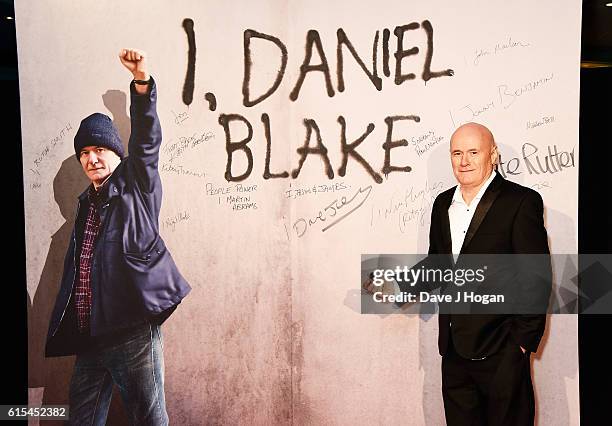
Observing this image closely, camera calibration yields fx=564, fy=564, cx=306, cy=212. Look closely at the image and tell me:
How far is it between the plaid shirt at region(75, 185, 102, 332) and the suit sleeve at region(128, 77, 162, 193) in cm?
25

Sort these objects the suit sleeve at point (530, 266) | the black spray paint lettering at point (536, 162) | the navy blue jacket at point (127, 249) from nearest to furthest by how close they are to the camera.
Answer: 1. the suit sleeve at point (530, 266)
2. the black spray paint lettering at point (536, 162)
3. the navy blue jacket at point (127, 249)

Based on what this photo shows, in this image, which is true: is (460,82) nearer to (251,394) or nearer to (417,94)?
(417,94)

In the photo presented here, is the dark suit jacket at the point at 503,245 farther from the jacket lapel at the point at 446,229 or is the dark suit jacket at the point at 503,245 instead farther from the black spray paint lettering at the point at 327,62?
the black spray paint lettering at the point at 327,62

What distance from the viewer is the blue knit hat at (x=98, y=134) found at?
2.98 metres

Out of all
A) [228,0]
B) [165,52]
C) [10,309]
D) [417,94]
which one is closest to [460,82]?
[417,94]

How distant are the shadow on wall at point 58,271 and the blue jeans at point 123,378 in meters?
0.09

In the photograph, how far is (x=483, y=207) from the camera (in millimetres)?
2625

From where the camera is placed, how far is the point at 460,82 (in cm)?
296

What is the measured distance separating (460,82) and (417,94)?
9.0 inches

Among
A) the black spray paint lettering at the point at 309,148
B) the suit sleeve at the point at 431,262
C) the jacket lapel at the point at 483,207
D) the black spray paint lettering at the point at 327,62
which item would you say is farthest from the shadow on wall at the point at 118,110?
the jacket lapel at the point at 483,207

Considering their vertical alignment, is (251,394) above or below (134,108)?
below

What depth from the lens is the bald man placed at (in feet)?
8.30
